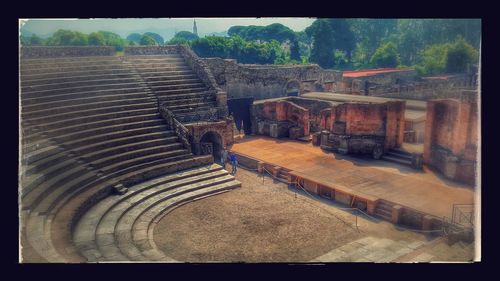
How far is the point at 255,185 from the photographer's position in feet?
51.6

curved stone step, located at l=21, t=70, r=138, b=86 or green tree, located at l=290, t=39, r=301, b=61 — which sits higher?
green tree, located at l=290, t=39, r=301, b=61

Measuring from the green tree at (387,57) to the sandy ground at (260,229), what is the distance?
1404 inches

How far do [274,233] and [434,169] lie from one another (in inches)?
312

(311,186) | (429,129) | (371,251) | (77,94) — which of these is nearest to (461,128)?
(429,129)

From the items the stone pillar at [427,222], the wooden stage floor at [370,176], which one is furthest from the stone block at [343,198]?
the stone pillar at [427,222]

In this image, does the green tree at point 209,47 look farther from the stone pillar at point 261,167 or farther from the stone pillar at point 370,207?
the stone pillar at point 370,207

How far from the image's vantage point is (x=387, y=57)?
45.2 meters

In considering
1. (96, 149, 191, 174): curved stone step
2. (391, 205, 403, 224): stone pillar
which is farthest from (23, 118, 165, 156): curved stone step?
(391, 205, 403, 224): stone pillar

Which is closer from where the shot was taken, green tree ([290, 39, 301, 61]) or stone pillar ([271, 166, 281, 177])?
stone pillar ([271, 166, 281, 177])

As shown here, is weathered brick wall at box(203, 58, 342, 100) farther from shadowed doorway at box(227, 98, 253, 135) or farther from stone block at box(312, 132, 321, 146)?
stone block at box(312, 132, 321, 146)

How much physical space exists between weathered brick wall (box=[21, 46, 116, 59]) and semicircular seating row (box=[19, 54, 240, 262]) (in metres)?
0.50

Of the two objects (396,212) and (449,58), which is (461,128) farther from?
(449,58)

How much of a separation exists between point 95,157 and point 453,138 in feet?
43.6

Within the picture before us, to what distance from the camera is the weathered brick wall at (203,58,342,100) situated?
84.5ft
